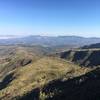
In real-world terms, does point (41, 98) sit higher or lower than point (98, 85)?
lower

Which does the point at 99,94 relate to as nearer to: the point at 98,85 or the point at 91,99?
the point at 91,99

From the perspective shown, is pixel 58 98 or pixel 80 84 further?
pixel 80 84

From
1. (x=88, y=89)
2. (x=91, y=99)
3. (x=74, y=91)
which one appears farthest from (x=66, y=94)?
(x=91, y=99)

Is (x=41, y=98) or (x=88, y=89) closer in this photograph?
(x=88, y=89)

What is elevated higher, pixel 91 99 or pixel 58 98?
pixel 91 99

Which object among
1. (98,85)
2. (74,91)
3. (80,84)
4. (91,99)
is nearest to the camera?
(91,99)

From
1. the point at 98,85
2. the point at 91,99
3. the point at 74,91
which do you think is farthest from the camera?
the point at 74,91

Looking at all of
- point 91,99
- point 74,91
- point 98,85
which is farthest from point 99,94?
point 74,91

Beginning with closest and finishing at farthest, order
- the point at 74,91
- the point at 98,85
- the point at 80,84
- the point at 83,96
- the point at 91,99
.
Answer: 1. the point at 91,99
2. the point at 83,96
3. the point at 98,85
4. the point at 74,91
5. the point at 80,84

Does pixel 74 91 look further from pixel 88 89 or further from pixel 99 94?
pixel 99 94
